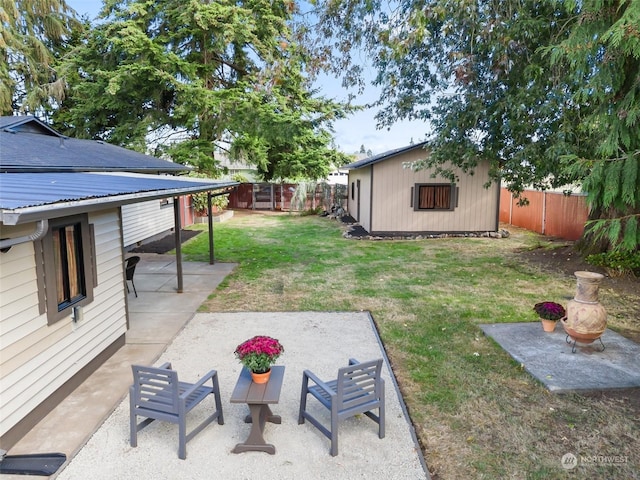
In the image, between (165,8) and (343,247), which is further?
(165,8)

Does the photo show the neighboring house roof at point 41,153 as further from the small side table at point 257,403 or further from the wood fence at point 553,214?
the wood fence at point 553,214

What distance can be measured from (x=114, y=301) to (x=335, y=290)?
4.00m

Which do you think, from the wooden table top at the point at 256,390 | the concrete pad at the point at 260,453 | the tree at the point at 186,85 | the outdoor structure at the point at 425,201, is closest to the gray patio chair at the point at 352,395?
the concrete pad at the point at 260,453

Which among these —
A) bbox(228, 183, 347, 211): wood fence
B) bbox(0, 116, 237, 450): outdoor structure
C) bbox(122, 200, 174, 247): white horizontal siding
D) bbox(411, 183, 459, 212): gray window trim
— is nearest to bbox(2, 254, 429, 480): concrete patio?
bbox(0, 116, 237, 450): outdoor structure

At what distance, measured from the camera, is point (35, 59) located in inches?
696

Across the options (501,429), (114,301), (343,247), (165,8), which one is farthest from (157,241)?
(501,429)

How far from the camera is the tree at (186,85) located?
53.1 ft

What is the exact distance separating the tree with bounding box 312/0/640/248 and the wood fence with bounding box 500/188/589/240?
3485mm

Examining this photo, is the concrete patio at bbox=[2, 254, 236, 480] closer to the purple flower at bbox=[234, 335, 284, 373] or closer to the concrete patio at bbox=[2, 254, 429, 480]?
the concrete patio at bbox=[2, 254, 429, 480]

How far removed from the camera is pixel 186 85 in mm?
16016

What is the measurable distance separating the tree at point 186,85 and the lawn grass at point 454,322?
236 inches

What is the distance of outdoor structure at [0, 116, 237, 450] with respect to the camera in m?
3.17

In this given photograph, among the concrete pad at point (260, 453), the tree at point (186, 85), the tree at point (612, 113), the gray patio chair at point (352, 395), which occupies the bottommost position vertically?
the concrete pad at point (260, 453)

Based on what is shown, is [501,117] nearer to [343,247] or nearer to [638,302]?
[638,302]
